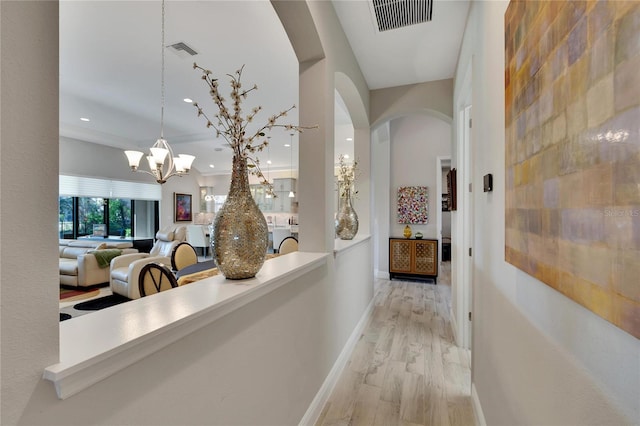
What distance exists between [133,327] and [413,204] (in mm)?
5162

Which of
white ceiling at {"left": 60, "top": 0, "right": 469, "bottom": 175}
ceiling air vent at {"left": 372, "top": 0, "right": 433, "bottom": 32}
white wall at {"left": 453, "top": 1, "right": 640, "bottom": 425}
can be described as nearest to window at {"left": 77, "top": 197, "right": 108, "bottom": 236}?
white ceiling at {"left": 60, "top": 0, "right": 469, "bottom": 175}

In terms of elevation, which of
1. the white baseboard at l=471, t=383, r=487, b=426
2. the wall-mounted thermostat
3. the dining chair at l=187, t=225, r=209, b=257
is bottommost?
the white baseboard at l=471, t=383, r=487, b=426

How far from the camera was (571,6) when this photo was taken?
649 mm

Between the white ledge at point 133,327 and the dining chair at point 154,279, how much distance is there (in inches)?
43.3

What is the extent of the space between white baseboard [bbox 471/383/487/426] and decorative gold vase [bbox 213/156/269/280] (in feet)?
5.28

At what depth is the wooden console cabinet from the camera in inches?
194

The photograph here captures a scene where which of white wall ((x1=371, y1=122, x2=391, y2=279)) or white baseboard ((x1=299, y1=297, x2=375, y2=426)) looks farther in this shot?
white wall ((x1=371, y1=122, x2=391, y2=279))

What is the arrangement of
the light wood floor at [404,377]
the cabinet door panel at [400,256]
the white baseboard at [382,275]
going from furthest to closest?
the white baseboard at [382,275] < the cabinet door panel at [400,256] < the light wood floor at [404,377]

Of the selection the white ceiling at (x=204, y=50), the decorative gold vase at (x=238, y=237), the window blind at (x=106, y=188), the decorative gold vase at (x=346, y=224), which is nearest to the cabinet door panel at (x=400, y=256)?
the decorative gold vase at (x=346, y=224)

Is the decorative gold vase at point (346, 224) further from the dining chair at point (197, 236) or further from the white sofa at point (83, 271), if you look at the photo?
the dining chair at point (197, 236)

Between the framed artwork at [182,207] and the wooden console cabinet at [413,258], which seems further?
the framed artwork at [182,207]

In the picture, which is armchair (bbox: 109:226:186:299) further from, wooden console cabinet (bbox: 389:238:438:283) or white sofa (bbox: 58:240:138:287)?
wooden console cabinet (bbox: 389:238:438:283)

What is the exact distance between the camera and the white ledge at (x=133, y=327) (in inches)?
20.8

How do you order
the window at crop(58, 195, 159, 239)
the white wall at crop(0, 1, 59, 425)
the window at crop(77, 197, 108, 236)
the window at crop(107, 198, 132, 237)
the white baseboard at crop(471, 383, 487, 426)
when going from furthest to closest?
the window at crop(107, 198, 132, 237) → the window at crop(77, 197, 108, 236) → the window at crop(58, 195, 159, 239) → the white baseboard at crop(471, 383, 487, 426) → the white wall at crop(0, 1, 59, 425)
